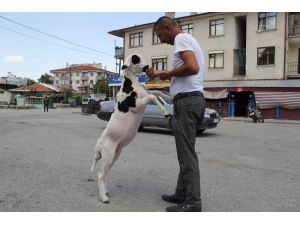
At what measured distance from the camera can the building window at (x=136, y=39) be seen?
36.4 metres

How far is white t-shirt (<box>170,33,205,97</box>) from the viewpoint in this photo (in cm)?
A: 373

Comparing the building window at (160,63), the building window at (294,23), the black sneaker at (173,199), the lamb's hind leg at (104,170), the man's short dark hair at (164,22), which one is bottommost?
the black sneaker at (173,199)

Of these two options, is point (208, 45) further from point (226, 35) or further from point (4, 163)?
point (4, 163)

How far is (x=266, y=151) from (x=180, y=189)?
5482 mm

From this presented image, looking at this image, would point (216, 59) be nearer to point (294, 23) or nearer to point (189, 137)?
point (294, 23)

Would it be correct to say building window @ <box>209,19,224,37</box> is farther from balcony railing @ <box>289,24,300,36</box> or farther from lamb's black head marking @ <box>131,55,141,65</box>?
lamb's black head marking @ <box>131,55,141,65</box>

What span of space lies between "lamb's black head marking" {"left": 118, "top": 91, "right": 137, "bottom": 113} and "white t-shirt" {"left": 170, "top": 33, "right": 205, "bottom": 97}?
20.6 inches

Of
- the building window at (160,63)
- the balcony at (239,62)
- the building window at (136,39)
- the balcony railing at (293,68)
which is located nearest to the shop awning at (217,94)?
the balcony at (239,62)

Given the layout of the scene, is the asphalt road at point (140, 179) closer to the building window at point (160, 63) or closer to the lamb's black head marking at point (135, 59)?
the lamb's black head marking at point (135, 59)

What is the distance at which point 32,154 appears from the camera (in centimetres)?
770

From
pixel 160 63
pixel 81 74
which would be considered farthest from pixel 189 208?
pixel 81 74

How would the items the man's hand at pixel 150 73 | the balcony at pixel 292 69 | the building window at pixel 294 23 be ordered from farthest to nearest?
1. the building window at pixel 294 23
2. the balcony at pixel 292 69
3. the man's hand at pixel 150 73

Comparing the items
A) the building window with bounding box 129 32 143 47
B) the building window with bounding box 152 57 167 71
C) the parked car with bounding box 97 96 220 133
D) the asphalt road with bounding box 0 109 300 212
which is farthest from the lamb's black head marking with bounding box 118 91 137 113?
the building window with bounding box 129 32 143 47

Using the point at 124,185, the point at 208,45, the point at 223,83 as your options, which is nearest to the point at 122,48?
the point at 208,45
